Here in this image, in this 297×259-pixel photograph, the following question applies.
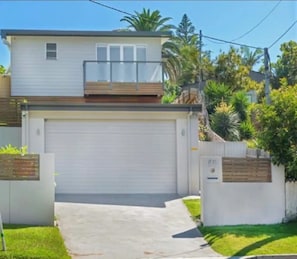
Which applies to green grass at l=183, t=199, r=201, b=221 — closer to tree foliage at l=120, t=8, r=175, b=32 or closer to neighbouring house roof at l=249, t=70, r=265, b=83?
tree foliage at l=120, t=8, r=175, b=32

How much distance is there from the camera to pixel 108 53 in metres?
22.7

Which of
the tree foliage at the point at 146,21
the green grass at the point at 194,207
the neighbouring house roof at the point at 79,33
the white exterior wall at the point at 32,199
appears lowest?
the green grass at the point at 194,207

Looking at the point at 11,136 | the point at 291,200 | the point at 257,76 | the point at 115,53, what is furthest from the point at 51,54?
the point at 257,76

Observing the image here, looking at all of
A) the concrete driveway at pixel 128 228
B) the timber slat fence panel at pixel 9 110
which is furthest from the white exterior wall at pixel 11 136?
the concrete driveway at pixel 128 228

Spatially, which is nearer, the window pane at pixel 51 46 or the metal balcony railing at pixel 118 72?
the metal balcony railing at pixel 118 72

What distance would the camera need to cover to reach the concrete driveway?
9695 millimetres

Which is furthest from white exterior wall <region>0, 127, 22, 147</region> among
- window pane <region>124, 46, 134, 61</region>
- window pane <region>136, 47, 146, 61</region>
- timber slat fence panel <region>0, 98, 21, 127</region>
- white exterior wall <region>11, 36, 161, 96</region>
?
window pane <region>136, 47, 146, 61</region>

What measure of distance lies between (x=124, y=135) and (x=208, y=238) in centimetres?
663

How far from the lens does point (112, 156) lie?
648 inches

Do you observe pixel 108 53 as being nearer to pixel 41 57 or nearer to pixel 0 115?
pixel 41 57

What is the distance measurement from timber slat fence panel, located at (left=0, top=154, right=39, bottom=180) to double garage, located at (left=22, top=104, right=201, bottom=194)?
4.33m

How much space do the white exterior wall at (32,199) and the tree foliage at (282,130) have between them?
19.0 feet

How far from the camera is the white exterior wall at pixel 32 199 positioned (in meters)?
11.7

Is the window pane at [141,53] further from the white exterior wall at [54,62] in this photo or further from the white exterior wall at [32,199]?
the white exterior wall at [32,199]
